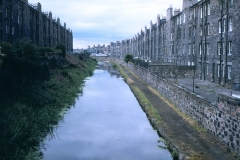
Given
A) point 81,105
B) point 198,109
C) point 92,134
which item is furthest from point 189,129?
point 81,105

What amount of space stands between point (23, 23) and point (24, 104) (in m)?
31.7

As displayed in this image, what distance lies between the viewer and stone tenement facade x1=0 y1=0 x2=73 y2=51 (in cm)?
3972

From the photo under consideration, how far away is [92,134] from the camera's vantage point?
1772cm

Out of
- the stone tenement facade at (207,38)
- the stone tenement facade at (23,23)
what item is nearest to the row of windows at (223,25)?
the stone tenement facade at (207,38)

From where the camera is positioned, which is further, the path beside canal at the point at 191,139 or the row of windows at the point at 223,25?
the row of windows at the point at 223,25

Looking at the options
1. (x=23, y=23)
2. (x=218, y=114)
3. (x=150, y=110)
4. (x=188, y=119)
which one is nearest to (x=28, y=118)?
(x=150, y=110)

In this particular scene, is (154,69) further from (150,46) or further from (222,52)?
(150,46)

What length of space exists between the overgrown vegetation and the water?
42.5 inches

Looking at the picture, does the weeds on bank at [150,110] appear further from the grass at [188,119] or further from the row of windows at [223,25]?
the row of windows at [223,25]

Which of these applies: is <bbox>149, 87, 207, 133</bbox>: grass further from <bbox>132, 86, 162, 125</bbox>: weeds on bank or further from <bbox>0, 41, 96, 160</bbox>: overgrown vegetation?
<bbox>0, 41, 96, 160</bbox>: overgrown vegetation

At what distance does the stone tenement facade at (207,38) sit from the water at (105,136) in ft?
41.1

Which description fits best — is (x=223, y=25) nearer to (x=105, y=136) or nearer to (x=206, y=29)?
(x=206, y=29)

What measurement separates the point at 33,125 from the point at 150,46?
199 ft

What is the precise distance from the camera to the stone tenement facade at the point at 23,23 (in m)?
39.7
